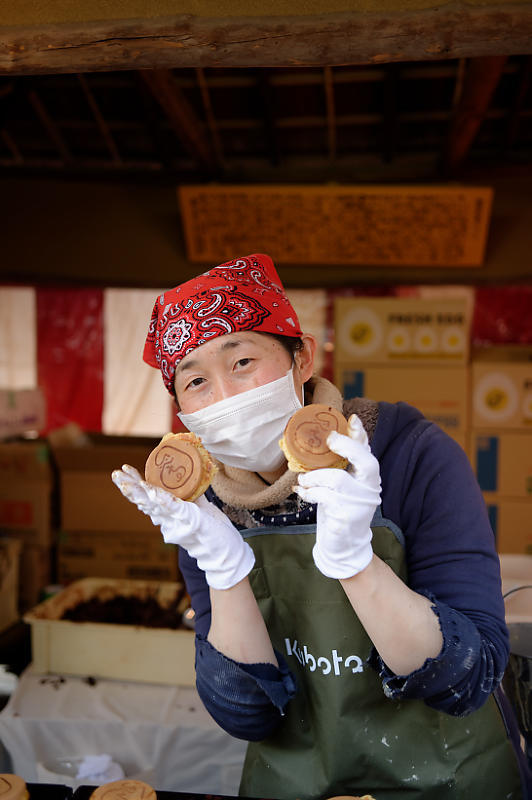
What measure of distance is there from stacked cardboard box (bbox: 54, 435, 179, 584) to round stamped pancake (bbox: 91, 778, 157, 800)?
3206 millimetres

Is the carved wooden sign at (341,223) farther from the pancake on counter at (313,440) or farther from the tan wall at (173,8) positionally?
the pancake on counter at (313,440)

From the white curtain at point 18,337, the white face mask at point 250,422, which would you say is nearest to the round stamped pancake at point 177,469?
the white face mask at point 250,422

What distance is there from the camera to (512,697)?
5.65ft

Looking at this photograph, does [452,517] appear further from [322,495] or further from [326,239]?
[326,239]

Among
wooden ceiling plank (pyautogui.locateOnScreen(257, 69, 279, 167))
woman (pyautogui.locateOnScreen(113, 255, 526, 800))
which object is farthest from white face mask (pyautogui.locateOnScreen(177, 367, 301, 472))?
wooden ceiling plank (pyautogui.locateOnScreen(257, 69, 279, 167))

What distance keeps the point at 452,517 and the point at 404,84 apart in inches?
174

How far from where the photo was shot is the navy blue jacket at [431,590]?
47.0 inches

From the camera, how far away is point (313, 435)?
1.12 meters

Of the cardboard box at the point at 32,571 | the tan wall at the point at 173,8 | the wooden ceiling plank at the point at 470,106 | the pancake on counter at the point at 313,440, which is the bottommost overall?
the cardboard box at the point at 32,571

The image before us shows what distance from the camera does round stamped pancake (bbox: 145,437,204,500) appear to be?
1.19 meters

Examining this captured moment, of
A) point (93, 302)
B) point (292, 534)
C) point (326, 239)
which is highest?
point (326, 239)

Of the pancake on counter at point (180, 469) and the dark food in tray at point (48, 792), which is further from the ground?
the pancake on counter at point (180, 469)

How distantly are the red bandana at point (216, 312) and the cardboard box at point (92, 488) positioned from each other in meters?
3.23

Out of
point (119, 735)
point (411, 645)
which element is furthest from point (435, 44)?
point (119, 735)
